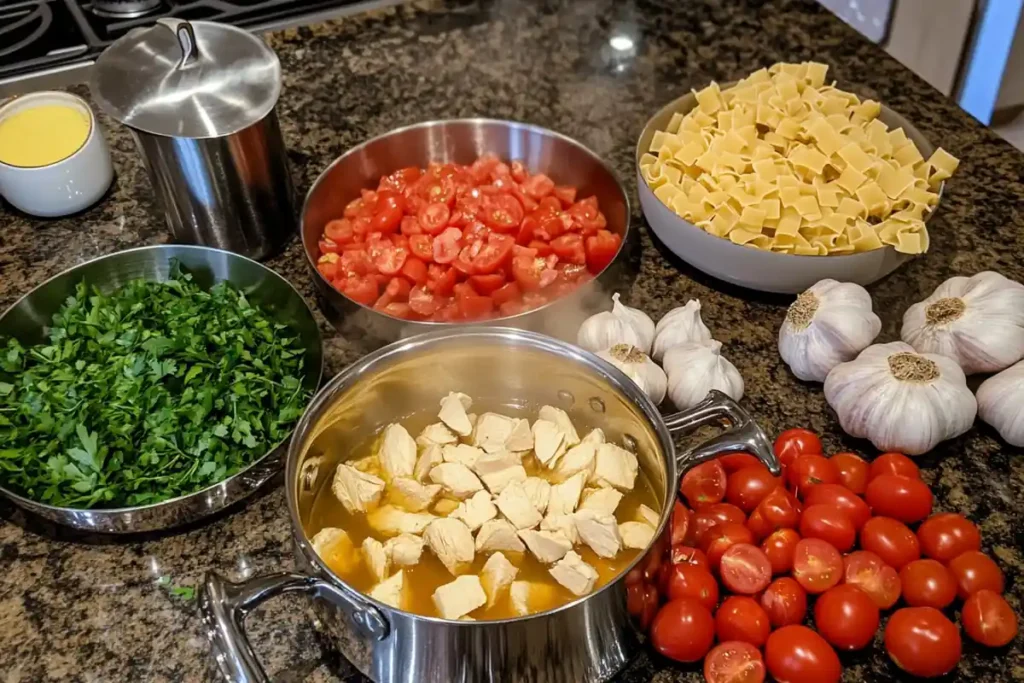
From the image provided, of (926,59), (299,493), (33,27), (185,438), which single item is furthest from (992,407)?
(33,27)

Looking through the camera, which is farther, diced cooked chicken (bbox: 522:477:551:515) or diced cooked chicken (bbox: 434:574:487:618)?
diced cooked chicken (bbox: 522:477:551:515)

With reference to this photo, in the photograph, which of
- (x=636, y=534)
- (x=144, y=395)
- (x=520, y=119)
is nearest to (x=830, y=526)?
(x=636, y=534)

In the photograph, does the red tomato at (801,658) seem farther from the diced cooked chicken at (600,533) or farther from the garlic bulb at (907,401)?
the garlic bulb at (907,401)

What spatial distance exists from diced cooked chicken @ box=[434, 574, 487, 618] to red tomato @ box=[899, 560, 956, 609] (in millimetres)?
517

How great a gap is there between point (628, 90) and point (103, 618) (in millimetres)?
1413

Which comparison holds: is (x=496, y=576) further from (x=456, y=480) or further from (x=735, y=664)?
(x=735, y=664)

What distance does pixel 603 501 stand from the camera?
3.54 feet

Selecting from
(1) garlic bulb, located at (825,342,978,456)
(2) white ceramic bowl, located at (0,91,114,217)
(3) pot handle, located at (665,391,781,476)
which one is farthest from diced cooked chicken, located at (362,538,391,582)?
(2) white ceramic bowl, located at (0,91,114,217)

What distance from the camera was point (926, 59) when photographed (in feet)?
8.79

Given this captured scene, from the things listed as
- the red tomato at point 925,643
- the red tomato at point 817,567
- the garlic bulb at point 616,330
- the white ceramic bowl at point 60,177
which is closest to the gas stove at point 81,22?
the white ceramic bowl at point 60,177

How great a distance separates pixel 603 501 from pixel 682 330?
0.38 meters

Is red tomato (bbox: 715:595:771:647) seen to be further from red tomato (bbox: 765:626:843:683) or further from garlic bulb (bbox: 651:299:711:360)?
garlic bulb (bbox: 651:299:711:360)

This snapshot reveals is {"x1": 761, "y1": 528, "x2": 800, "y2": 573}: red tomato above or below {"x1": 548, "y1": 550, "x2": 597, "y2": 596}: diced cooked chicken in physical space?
below

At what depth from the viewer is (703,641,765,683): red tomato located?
102cm
